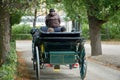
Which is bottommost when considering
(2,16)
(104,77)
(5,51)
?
(104,77)

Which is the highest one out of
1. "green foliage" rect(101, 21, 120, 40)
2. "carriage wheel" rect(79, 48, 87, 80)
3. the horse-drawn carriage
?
the horse-drawn carriage

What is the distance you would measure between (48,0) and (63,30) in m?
1.28

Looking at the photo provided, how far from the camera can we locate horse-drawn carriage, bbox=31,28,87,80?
12.8 m

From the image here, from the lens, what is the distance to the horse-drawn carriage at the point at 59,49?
12836 millimetres

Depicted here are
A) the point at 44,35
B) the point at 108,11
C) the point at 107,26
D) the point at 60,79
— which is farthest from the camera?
the point at 107,26

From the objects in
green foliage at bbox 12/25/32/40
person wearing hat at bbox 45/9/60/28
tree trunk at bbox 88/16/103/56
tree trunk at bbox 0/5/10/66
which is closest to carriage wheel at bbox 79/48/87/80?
person wearing hat at bbox 45/9/60/28

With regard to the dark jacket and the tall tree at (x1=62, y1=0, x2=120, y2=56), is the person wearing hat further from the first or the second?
the tall tree at (x1=62, y1=0, x2=120, y2=56)

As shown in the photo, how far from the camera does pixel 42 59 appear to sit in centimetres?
1320

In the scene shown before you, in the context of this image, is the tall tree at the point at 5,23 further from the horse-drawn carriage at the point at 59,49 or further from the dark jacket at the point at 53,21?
the dark jacket at the point at 53,21

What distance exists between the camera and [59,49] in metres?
13.3

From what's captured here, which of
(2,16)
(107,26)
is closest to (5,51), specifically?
(2,16)

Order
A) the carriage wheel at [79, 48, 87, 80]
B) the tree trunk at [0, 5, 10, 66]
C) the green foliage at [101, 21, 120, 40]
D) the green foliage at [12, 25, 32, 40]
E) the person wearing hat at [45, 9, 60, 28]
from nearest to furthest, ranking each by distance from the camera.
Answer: the carriage wheel at [79, 48, 87, 80]
the tree trunk at [0, 5, 10, 66]
the person wearing hat at [45, 9, 60, 28]
the green foliage at [101, 21, 120, 40]
the green foliage at [12, 25, 32, 40]

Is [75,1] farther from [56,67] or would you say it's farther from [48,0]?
[56,67]

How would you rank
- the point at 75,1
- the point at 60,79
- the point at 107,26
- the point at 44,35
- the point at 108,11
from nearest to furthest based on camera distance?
1. the point at 44,35
2. the point at 60,79
3. the point at 108,11
4. the point at 75,1
5. the point at 107,26
